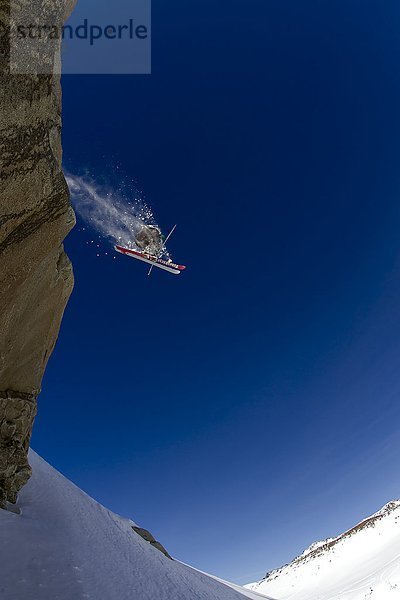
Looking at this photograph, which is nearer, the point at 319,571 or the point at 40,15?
the point at 40,15

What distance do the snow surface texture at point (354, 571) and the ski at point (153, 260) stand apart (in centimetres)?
2582

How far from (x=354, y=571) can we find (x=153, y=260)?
1430 inches

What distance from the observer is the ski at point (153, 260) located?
1030 inches

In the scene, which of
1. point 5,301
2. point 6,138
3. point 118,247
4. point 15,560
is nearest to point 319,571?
point 118,247

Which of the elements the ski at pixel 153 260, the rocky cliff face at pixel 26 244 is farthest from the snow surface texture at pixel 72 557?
the ski at pixel 153 260

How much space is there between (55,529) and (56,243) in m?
7.34

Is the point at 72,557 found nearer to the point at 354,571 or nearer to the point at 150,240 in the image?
the point at 150,240

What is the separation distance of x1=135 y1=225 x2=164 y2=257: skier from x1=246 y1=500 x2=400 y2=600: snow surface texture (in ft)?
88.8

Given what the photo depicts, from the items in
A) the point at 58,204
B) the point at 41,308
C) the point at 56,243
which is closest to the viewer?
the point at 58,204

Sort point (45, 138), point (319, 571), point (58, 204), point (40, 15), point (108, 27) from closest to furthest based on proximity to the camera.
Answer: point (40, 15) < point (45, 138) < point (58, 204) < point (108, 27) < point (319, 571)

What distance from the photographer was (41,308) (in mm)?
8766

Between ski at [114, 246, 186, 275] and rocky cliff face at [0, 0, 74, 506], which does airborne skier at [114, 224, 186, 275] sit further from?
rocky cliff face at [0, 0, 74, 506]

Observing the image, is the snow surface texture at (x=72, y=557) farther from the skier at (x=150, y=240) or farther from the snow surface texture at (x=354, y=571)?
the snow surface texture at (x=354, y=571)

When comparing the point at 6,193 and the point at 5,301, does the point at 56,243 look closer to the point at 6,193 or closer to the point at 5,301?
the point at 5,301
